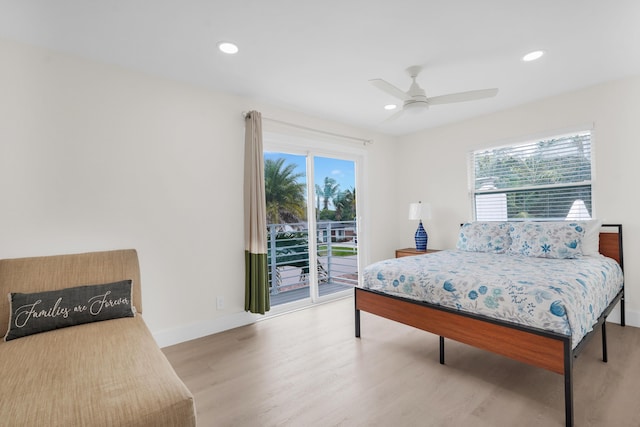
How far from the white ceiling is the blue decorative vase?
1.96m

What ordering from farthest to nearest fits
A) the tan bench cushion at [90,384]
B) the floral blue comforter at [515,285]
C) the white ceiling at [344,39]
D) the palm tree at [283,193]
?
the palm tree at [283,193] < the white ceiling at [344,39] < the floral blue comforter at [515,285] < the tan bench cushion at [90,384]

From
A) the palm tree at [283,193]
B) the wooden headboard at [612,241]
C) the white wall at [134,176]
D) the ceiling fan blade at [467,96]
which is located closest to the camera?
the white wall at [134,176]

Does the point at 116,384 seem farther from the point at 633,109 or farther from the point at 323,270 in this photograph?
the point at 633,109

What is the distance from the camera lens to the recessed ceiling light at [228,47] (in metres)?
2.26

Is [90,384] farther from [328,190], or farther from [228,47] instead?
[328,190]

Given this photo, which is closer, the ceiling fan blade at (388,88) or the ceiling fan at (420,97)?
the ceiling fan blade at (388,88)

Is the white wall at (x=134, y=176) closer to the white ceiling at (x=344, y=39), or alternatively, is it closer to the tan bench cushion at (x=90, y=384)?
the white ceiling at (x=344, y=39)

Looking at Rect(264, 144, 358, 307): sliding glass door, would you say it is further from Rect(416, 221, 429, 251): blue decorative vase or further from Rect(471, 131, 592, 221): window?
Rect(471, 131, 592, 221): window

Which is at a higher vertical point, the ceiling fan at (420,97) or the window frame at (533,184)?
the ceiling fan at (420,97)

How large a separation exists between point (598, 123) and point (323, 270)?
3.49 meters

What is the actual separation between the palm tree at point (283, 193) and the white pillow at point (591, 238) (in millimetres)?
2931

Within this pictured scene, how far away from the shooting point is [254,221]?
3164 millimetres

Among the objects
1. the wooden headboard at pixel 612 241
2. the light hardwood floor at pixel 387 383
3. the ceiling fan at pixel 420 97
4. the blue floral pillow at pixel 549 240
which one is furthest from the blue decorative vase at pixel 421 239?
the ceiling fan at pixel 420 97

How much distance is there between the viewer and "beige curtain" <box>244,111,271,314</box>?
316cm
